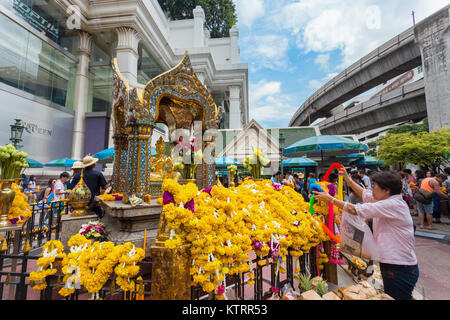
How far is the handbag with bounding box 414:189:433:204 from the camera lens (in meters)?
6.71

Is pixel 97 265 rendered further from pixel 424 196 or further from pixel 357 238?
pixel 424 196

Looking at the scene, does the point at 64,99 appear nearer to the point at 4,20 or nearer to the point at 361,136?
the point at 4,20

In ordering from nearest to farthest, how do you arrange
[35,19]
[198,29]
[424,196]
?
[424,196], [35,19], [198,29]

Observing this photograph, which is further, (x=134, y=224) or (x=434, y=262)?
(x=434, y=262)

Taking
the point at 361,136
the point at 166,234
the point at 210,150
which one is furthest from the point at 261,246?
the point at 361,136

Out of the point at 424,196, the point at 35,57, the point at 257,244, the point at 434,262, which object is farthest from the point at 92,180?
the point at 35,57

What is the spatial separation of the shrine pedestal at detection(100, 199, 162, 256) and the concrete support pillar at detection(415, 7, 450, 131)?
17.0 m

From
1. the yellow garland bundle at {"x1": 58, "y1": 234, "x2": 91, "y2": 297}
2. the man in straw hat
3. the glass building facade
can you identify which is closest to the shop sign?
the glass building facade

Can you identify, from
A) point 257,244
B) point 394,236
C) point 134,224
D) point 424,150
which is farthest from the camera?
point 424,150

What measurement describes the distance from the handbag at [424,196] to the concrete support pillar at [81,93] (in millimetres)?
17575

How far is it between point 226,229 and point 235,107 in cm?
2106

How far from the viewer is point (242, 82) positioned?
2220 cm

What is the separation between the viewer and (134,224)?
375cm

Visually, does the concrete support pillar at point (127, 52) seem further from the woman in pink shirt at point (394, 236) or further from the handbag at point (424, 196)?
the handbag at point (424, 196)
